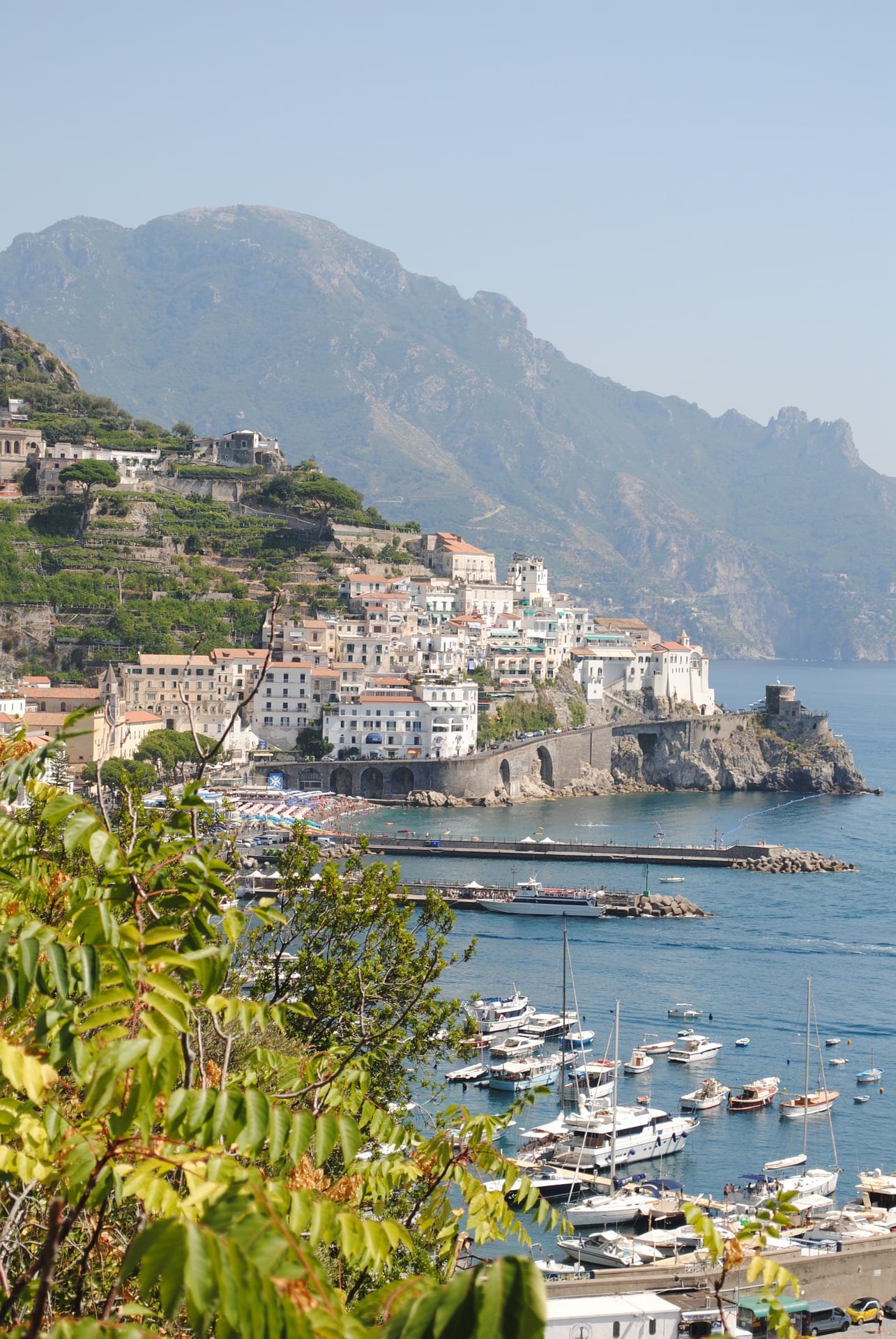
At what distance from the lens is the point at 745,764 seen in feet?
262

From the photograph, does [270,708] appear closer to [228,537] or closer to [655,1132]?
[228,537]

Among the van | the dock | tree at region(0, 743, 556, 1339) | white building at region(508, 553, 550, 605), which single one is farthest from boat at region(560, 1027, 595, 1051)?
white building at region(508, 553, 550, 605)

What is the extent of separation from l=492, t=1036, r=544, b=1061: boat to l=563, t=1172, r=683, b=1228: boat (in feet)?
21.8

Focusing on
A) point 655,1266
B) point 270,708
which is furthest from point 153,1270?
point 270,708

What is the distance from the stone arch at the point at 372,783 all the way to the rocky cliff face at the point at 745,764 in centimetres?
1439

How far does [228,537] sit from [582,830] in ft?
90.4

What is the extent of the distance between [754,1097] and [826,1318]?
10.5m

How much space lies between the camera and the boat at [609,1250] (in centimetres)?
2153

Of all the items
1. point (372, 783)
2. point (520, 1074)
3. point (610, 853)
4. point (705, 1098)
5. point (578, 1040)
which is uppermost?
point (372, 783)

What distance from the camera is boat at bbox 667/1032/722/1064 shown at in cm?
3238

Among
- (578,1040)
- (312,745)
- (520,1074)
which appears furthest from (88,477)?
(520,1074)

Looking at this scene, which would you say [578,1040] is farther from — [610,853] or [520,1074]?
[610,853]

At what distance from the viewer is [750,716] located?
82312mm

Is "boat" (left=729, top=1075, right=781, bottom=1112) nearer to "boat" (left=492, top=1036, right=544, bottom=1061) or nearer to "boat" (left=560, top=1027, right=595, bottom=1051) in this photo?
"boat" (left=560, top=1027, right=595, bottom=1051)
